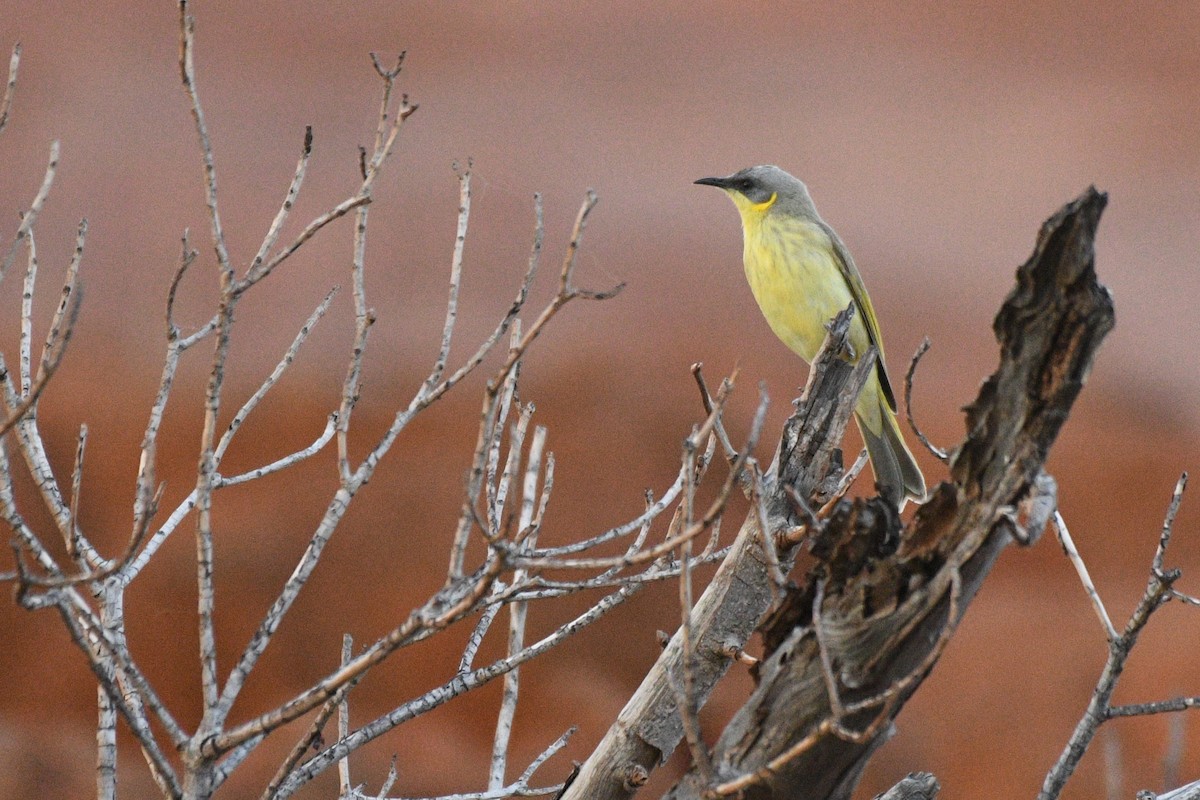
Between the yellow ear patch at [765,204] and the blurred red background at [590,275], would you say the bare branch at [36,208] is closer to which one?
the yellow ear patch at [765,204]

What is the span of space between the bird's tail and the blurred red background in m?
2.19

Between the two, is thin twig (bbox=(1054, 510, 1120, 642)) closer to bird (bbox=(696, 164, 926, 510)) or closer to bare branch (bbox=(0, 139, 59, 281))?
bird (bbox=(696, 164, 926, 510))

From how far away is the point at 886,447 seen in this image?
2.96m

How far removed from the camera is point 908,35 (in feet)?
19.3

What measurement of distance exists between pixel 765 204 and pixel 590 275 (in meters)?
2.24

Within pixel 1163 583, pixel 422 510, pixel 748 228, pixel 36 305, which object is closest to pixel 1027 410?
pixel 1163 583

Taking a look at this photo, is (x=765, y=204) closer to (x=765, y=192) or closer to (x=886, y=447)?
(x=765, y=192)

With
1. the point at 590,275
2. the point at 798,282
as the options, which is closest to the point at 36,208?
the point at 798,282

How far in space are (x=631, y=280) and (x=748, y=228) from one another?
7.25 ft

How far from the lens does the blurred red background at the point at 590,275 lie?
5.21 metres

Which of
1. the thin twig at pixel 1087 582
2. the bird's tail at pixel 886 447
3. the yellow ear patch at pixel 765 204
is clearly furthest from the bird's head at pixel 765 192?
the thin twig at pixel 1087 582

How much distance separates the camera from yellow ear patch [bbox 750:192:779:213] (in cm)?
332

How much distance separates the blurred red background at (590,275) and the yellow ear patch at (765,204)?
1.99 metres

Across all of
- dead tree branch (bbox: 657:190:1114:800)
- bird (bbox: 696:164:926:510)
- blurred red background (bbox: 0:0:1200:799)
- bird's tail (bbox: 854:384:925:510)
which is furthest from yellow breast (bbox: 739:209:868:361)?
blurred red background (bbox: 0:0:1200:799)
